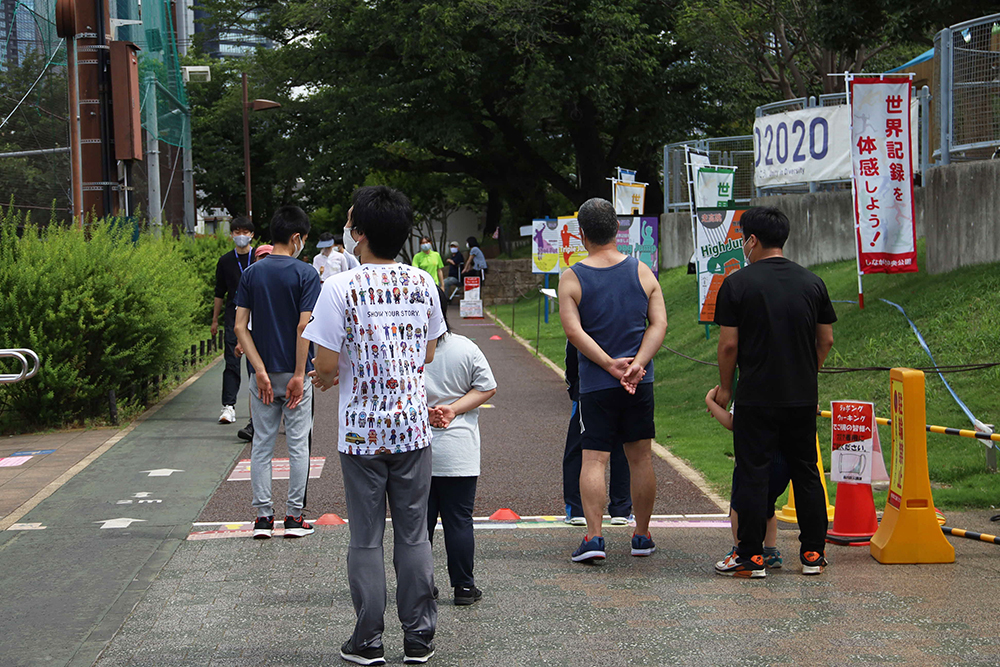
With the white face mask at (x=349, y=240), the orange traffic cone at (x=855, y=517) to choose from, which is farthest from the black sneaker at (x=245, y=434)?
the orange traffic cone at (x=855, y=517)

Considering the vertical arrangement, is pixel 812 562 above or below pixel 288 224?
below

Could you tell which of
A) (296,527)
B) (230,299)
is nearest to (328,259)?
(230,299)

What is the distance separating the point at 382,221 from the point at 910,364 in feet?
23.9

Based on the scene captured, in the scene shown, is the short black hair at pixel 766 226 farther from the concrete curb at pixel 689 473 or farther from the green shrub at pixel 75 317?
the green shrub at pixel 75 317

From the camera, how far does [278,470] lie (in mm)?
8508

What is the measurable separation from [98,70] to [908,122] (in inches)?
364

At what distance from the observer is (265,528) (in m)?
6.38

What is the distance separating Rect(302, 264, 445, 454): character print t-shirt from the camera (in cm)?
414

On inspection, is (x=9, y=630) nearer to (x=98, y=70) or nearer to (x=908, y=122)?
(x=908, y=122)

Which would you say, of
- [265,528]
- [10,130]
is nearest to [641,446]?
[265,528]

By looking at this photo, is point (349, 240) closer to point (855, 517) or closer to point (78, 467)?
point (78, 467)

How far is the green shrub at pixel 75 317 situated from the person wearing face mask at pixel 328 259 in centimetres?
187

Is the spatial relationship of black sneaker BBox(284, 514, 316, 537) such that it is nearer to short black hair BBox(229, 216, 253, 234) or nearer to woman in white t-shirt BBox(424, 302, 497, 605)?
woman in white t-shirt BBox(424, 302, 497, 605)

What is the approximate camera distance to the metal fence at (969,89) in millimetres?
11422
